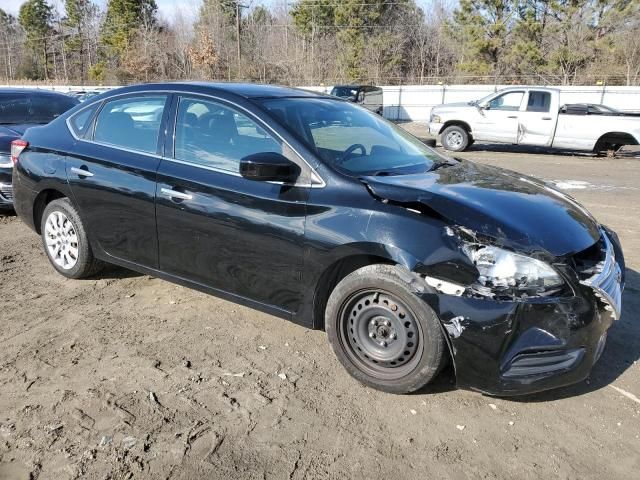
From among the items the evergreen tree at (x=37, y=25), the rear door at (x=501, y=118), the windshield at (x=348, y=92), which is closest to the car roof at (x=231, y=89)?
the rear door at (x=501, y=118)

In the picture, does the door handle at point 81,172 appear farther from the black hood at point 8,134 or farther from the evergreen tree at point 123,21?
the evergreen tree at point 123,21

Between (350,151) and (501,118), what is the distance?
1216 centimetres

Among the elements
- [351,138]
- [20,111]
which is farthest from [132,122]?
→ [20,111]

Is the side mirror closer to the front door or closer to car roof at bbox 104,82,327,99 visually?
the front door

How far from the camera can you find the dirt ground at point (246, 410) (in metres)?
2.53

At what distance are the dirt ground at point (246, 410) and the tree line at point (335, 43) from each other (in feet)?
119

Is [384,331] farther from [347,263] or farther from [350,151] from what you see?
[350,151]

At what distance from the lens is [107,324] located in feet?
12.9

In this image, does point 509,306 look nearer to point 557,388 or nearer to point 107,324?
point 557,388

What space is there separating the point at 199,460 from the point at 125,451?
1.19 ft

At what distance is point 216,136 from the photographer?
12.0 feet

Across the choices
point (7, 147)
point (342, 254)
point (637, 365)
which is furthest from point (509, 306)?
point (7, 147)

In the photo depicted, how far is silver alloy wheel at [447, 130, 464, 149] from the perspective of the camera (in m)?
15.3

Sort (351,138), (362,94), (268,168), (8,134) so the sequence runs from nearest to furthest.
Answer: (268,168) < (351,138) < (8,134) < (362,94)
